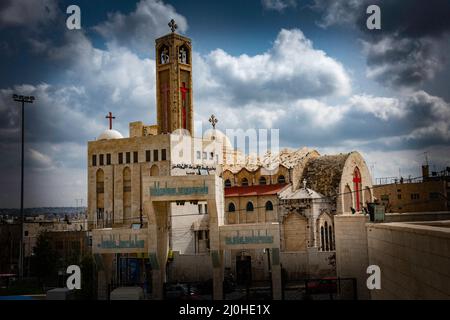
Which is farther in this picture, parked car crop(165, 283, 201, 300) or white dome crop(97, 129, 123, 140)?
white dome crop(97, 129, 123, 140)

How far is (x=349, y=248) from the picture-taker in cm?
2841

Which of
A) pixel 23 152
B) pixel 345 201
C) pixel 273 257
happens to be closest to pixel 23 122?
pixel 23 152

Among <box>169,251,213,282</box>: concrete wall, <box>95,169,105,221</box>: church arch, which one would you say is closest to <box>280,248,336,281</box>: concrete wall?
<box>169,251,213,282</box>: concrete wall

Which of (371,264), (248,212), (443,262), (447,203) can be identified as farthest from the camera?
(447,203)

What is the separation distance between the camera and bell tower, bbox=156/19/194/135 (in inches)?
2023

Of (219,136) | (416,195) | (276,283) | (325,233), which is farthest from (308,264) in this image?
(416,195)

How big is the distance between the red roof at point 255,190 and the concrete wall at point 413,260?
24.0m

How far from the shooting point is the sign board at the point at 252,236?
1162 inches

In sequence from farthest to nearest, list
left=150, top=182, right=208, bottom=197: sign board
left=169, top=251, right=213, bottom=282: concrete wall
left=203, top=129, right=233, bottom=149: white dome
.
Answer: left=203, top=129, right=233, bottom=149: white dome
left=169, top=251, right=213, bottom=282: concrete wall
left=150, top=182, right=208, bottom=197: sign board

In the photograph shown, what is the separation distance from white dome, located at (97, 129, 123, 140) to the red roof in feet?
43.3

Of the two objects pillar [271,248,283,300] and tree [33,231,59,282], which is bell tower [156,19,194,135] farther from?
pillar [271,248,283,300]

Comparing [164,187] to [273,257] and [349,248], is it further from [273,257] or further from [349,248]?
[349,248]

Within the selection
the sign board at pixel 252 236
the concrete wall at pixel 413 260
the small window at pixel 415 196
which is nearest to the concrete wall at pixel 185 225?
the sign board at pixel 252 236
